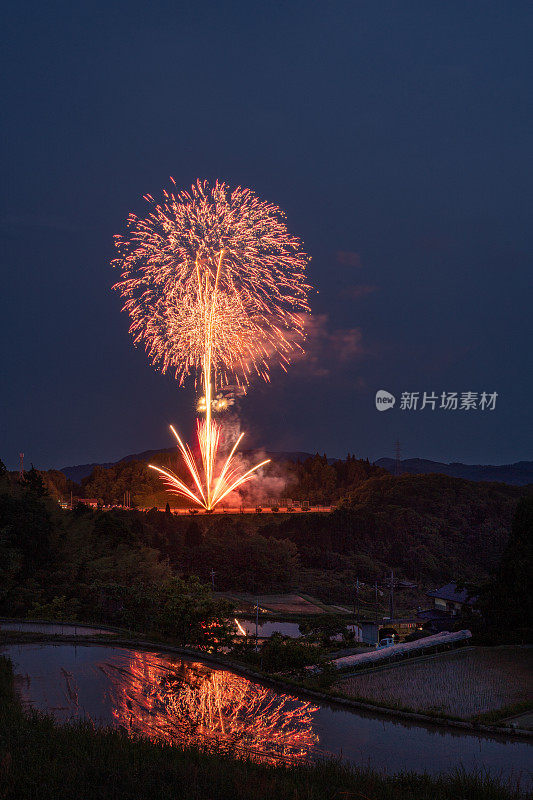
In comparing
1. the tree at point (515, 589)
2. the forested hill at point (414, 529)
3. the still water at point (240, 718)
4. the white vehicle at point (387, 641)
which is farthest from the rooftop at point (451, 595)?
the forested hill at point (414, 529)

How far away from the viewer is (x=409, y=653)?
21641 millimetres

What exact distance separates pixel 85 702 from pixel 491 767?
953 cm

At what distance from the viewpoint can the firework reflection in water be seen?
11.8m

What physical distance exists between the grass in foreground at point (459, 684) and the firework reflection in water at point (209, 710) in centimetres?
286

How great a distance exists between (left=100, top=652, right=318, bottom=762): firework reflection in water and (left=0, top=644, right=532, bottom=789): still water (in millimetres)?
23

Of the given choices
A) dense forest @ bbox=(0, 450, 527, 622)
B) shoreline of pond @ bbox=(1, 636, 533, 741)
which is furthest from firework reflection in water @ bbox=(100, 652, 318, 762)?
dense forest @ bbox=(0, 450, 527, 622)

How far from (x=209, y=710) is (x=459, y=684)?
27.6 feet

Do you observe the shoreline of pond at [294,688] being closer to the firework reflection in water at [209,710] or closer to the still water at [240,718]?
the still water at [240,718]

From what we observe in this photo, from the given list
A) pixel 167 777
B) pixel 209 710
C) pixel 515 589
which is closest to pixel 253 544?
pixel 515 589

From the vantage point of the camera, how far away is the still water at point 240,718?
38.1 ft

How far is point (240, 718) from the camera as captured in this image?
13.5m

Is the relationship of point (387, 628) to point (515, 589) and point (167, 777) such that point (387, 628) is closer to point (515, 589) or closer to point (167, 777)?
point (515, 589)

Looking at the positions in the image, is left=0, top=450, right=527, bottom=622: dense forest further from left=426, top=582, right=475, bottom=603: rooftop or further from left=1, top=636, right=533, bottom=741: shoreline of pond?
left=426, top=582, right=475, bottom=603: rooftop

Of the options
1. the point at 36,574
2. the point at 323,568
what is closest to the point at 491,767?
Result: the point at 36,574
